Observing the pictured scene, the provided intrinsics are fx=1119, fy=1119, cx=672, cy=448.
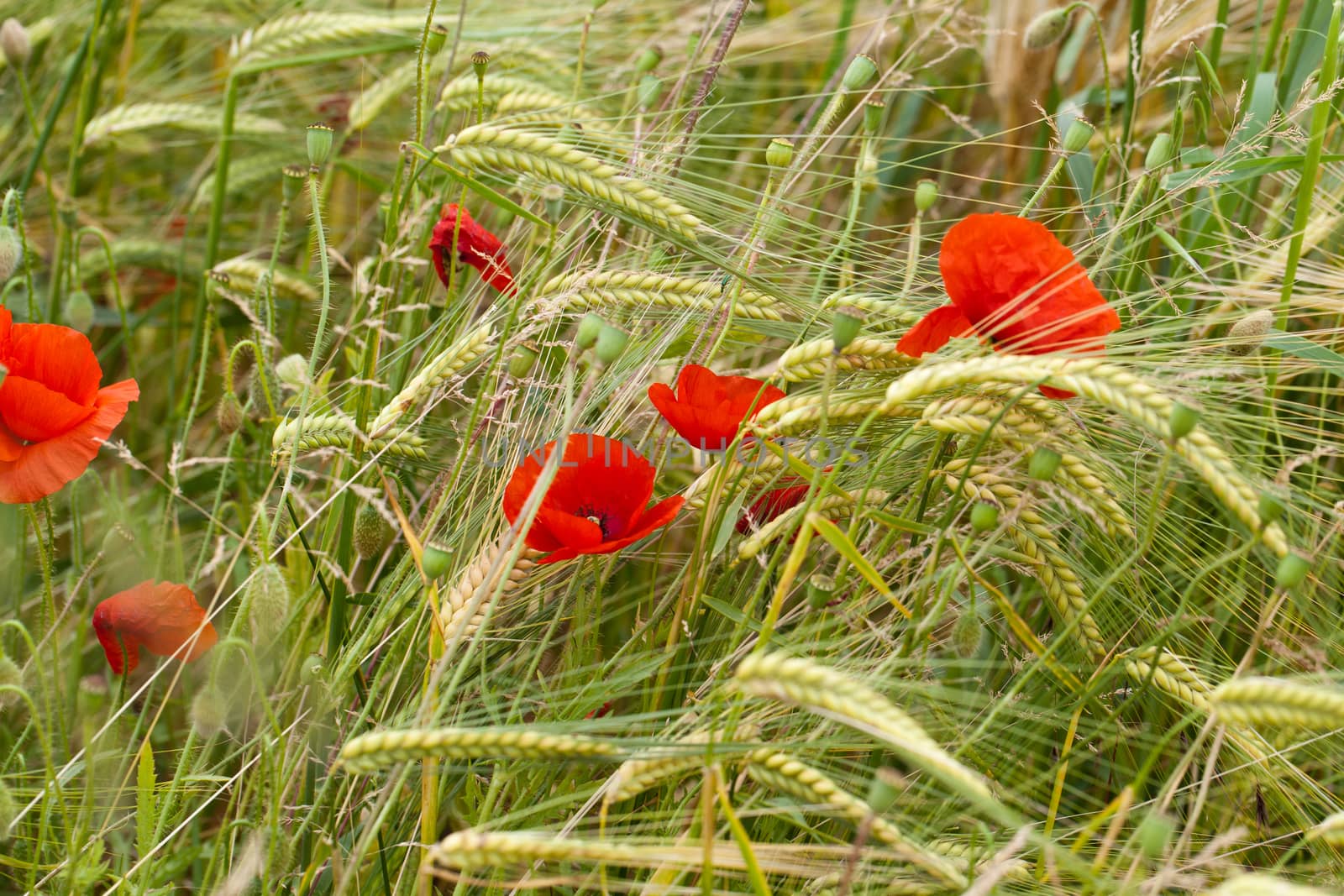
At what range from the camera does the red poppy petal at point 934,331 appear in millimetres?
720

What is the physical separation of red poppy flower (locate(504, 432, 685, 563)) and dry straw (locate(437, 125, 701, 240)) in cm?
16

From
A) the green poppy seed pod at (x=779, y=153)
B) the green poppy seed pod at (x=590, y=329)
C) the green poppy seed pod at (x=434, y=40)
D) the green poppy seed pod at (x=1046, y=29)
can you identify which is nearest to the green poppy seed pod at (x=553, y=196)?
the green poppy seed pod at (x=590, y=329)

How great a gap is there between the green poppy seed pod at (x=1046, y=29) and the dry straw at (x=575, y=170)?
0.52 m

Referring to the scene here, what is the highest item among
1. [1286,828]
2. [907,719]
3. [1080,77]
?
[1080,77]

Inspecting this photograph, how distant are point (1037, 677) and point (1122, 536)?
12cm

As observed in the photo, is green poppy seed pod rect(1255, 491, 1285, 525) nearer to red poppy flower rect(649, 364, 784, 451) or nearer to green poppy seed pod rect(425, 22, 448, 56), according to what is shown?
red poppy flower rect(649, 364, 784, 451)

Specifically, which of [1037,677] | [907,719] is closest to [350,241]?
[1037,677]

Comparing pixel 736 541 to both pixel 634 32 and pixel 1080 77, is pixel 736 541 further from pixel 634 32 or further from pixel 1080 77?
pixel 1080 77

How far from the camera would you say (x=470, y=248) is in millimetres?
855

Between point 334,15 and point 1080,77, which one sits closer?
point 334,15

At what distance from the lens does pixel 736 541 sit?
860mm

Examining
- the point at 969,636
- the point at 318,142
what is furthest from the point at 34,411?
the point at 969,636

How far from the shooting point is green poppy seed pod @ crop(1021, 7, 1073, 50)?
3.51ft

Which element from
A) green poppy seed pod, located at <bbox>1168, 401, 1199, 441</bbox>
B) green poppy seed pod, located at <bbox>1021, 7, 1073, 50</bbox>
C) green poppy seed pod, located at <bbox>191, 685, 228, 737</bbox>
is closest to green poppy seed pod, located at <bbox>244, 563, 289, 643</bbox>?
green poppy seed pod, located at <bbox>191, 685, 228, 737</bbox>
